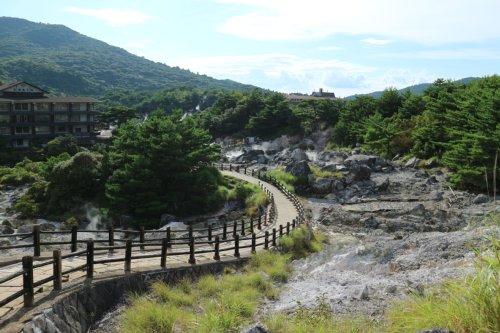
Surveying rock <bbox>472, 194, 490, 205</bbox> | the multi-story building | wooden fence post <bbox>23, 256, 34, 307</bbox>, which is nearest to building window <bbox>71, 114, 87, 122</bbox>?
the multi-story building

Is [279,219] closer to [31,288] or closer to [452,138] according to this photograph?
[31,288]

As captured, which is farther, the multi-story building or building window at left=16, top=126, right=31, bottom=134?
building window at left=16, top=126, right=31, bottom=134

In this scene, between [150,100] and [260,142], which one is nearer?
[260,142]

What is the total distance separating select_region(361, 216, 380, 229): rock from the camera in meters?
34.3

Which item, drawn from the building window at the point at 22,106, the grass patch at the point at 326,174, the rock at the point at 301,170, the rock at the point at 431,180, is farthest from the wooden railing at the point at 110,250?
the building window at the point at 22,106

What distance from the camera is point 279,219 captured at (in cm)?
3228

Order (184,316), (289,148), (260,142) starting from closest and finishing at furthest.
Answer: (184,316) → (289,148) → (260,142)

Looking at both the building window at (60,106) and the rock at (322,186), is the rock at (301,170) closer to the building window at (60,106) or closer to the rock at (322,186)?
the rock at (322,186)

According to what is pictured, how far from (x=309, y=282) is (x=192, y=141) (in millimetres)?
29068

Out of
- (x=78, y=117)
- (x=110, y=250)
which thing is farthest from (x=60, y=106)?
(x=110, y=250)

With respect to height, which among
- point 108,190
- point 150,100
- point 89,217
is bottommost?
point 89,217

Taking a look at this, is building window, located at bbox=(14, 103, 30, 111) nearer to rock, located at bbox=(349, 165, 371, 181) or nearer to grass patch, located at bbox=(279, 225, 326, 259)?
rock, located at bbox=(349, 165, 371, 181)

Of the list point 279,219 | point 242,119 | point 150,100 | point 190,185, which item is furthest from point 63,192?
point 150,100

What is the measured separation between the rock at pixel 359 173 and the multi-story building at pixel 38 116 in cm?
4342
